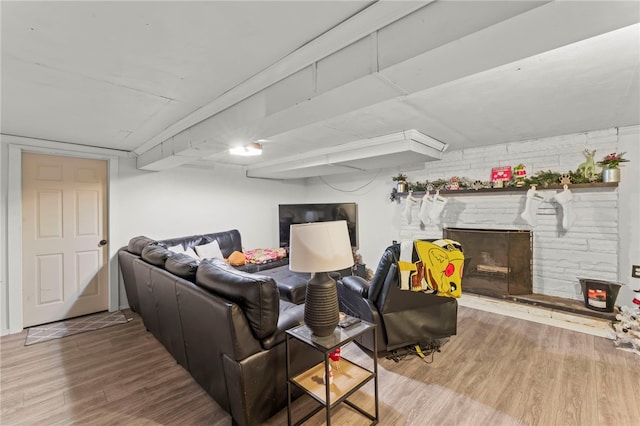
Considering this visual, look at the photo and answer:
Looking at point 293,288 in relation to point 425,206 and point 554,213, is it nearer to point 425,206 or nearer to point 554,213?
point 425,206

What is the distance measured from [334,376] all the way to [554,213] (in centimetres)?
343

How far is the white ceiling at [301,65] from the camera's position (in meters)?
1.01

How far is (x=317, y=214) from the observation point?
538 cm

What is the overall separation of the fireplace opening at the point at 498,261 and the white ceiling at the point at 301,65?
5.13 feet

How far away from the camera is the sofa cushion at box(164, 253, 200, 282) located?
6.57 feet

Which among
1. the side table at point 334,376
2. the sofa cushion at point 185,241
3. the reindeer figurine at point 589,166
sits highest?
the reindeer figurine at point 589,166

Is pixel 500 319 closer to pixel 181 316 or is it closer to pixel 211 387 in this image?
pixel 211 387

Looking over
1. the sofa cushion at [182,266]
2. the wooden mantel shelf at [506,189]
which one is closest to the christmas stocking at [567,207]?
the wooden mantel shelf at [506,189]

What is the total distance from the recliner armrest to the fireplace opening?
5.72 ft

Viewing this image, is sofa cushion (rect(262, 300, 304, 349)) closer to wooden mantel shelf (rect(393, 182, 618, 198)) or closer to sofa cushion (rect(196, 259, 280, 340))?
sofa cushion (rect(196, 259, 280, 340))

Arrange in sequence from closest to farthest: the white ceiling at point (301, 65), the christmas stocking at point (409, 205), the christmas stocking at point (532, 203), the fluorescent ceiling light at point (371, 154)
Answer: the white ceiling at point (301, 65), the fluorescent ceiling light at point (371, 154), the christmas stocking at point (532, 203), the christmas stocking at point (409, 205)

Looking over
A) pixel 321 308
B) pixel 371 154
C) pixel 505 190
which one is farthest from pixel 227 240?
pixel 505 190

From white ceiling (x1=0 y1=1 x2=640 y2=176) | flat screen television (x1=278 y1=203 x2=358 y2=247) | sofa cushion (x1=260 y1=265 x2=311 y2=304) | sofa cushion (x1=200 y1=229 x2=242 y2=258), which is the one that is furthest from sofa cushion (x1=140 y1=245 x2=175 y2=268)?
flat screen television (x1=278 y1=203 x2=358 y2=247)

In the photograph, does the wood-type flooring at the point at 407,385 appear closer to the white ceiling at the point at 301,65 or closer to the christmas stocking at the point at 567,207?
the christmas stocking at the point at 567,207
